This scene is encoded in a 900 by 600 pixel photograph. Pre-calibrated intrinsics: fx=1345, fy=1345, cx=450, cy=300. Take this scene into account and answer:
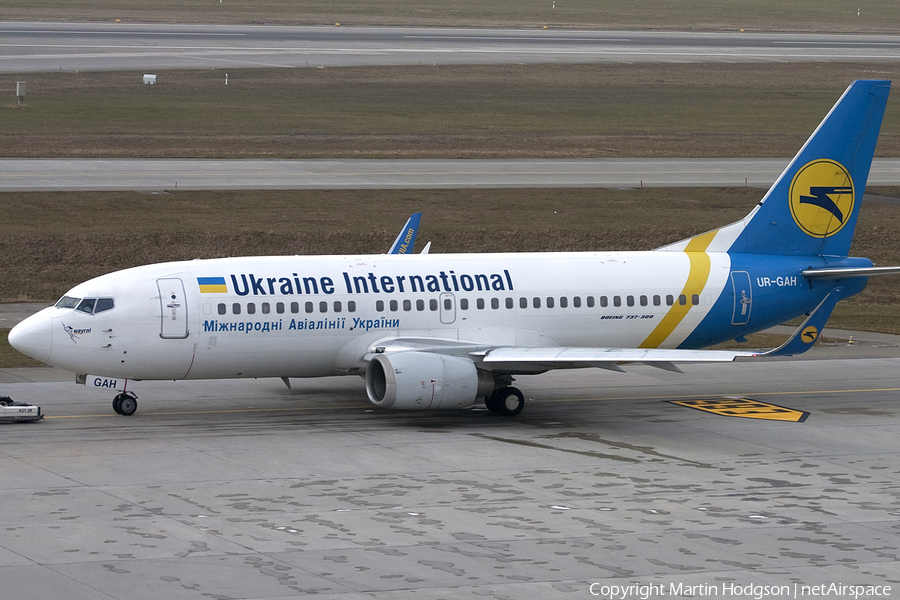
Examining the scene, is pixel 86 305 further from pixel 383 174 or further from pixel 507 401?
pixel 383 174

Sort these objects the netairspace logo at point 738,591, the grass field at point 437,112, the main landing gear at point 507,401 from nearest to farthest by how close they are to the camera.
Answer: the netairspace logo at point 738,591
the main landing gear at point 507,401
the grass field at point 437,112

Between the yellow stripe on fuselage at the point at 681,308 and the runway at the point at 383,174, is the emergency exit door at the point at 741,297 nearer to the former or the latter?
the yellow stripe on fuselage at the point at 681,308

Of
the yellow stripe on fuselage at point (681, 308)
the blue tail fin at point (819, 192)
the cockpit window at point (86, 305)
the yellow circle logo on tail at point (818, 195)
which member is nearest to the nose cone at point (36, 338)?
the cockpit window at point (86, 305)

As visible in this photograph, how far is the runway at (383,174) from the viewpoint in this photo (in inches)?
2594

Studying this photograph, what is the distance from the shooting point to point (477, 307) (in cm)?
3438

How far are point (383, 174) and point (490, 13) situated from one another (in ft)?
321

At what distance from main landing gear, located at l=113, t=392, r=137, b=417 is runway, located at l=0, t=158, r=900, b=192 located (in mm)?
32466

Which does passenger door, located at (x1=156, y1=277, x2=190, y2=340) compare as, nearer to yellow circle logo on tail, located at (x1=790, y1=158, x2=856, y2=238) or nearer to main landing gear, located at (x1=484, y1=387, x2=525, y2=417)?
main landing gear, located at (x1=484, y1=387, x2=525, y2=417)

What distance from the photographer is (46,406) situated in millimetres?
33812

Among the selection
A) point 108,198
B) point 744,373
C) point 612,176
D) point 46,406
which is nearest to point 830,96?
point 612,176

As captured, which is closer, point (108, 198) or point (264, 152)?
point (108, 198)

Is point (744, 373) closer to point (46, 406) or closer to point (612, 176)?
point (46, 406)

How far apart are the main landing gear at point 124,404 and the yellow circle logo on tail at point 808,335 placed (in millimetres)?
16066

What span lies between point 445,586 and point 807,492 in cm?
944
